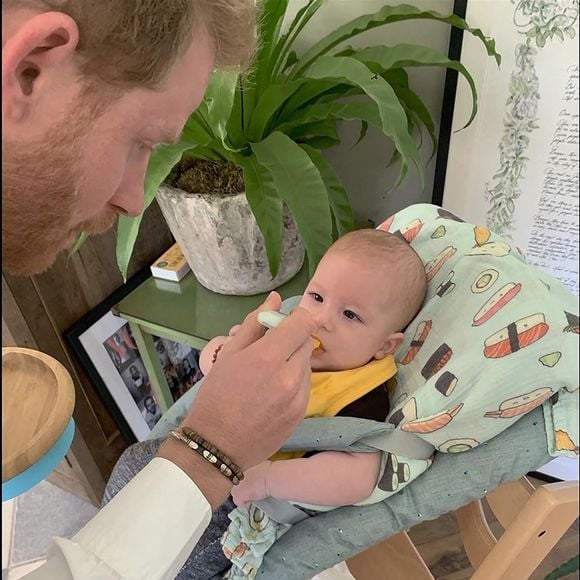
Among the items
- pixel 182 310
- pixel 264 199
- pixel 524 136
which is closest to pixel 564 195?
pixel 524 136

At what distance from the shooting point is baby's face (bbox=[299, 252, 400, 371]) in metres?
0.74

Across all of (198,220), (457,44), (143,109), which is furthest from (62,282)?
(457,44)

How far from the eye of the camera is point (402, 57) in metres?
0.85

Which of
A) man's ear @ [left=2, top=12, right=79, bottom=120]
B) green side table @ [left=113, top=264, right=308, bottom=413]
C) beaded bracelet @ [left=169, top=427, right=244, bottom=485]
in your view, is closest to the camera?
man's ear @ [left=2, top=12, right=79, bottom=120]

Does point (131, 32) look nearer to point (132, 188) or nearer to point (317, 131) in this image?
point (132, 188)

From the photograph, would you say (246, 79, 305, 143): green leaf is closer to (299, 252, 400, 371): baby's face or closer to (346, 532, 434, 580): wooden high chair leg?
(299, 252, 400, 371): baby's face

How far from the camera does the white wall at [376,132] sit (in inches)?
37.6

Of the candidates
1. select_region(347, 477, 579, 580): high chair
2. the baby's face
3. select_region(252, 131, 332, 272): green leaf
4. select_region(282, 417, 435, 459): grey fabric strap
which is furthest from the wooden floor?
select_region(252, 131, 332, 272): green leaf

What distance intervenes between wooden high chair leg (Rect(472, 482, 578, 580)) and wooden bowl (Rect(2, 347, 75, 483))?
1.47ft

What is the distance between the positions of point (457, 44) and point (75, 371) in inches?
35.1

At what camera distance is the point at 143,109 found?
0.58m

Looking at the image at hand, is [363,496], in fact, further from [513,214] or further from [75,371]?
[75,371]

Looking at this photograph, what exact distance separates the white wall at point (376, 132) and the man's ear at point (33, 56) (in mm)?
582

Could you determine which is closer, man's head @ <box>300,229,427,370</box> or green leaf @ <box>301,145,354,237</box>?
man's head @ <box>300,229,427,370</box>
